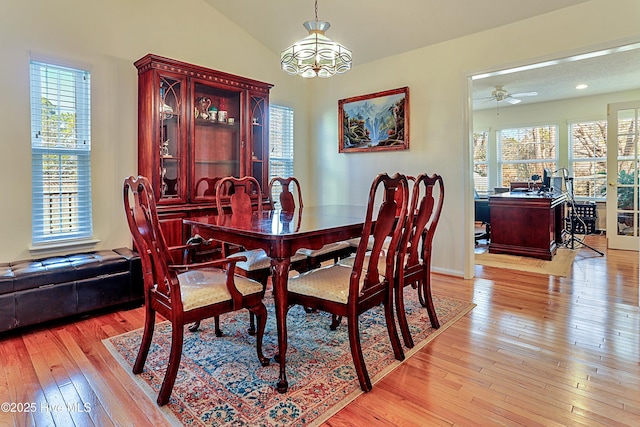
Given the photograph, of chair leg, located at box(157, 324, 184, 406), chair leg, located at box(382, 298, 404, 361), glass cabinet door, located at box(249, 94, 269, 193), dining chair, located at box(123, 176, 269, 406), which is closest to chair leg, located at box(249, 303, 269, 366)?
dining chair, located at box(123, 176, 269, 406)

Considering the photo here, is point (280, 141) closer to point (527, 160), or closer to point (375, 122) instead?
Result: point (375, 122)

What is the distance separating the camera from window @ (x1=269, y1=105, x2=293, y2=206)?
492cm

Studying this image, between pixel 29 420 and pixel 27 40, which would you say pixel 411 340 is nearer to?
pixel 29 420

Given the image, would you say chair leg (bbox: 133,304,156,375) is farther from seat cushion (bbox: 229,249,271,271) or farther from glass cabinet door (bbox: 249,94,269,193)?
glass cabinet door (bbox: 249,94,269,193)

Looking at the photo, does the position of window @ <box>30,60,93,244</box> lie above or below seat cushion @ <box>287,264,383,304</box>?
above

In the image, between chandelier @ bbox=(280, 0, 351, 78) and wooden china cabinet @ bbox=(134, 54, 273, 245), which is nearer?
chandelier @ bbox=(280, 0, 351, 78)

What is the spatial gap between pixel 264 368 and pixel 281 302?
0.48 meters

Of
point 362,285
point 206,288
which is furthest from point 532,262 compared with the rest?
point 206,288

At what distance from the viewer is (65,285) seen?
2.74 m

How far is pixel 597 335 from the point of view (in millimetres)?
2510

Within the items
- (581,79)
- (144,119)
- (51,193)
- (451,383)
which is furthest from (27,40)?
(581,79)

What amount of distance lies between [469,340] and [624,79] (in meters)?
5.69

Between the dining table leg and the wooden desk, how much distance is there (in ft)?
14.0

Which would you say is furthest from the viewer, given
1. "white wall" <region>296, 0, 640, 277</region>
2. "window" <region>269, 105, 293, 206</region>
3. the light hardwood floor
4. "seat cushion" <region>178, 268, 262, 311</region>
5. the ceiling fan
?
the ceiling fan
